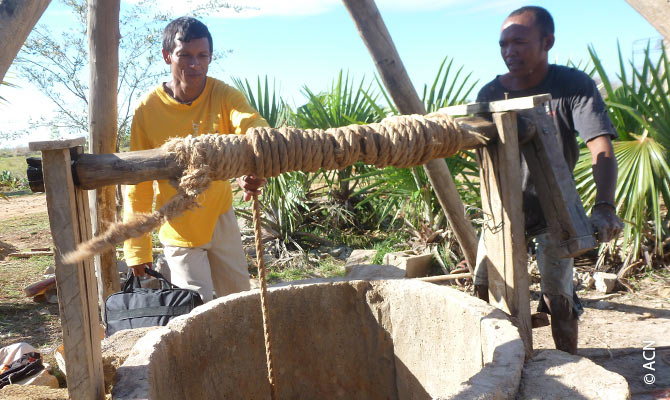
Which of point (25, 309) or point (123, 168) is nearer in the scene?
point (123, 168)

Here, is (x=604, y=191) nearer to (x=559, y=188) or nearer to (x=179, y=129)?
(x=559, y=188)

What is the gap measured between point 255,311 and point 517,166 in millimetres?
1235

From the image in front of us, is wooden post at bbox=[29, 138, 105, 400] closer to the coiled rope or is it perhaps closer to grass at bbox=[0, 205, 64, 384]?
the coiled rope

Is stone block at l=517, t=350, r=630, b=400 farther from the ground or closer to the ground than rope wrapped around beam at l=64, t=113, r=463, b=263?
closer to the ground

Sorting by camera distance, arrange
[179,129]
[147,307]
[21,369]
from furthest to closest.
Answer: [21,369], [179,129], [147,307]

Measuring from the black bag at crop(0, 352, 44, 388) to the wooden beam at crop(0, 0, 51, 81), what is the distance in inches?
65.5

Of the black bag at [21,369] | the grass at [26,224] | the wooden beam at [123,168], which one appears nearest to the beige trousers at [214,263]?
the black bag at [21,369]

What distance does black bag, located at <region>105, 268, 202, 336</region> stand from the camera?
2.63 m

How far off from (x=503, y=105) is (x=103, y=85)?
265 cm

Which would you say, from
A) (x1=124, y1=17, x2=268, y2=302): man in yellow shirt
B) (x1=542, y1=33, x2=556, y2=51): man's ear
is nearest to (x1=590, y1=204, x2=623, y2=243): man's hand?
(x1=542, y1=33, x2=556, y2=51): man's ear

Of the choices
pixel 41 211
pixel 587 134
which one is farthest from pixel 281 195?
pixel 41 211

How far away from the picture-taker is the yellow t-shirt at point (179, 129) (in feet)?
9.58

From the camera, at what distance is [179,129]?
2.92m

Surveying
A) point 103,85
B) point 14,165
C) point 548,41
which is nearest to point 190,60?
point 103,85
